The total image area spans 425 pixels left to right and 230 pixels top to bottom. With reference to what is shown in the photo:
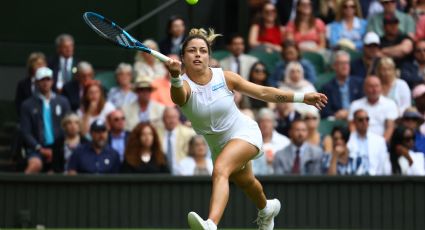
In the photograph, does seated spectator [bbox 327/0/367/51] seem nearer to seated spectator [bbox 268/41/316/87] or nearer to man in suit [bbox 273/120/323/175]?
seated spectator [bbox 268/41/316/87]

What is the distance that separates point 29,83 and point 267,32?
10.6ft

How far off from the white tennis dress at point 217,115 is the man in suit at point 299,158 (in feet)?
12.9

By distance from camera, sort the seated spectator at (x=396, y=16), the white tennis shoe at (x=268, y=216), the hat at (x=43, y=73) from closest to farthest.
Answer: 1. the white tennis shoe at (x=268, y=216)
2. the hat at (x=43, y=73)
3. the seated spectator at (x=396, y=16)

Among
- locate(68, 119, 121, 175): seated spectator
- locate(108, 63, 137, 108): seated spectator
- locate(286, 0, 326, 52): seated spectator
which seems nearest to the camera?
A: locate(68, 119, 121, 175): seated spectator

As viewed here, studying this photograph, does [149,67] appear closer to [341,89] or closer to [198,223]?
[341,89]

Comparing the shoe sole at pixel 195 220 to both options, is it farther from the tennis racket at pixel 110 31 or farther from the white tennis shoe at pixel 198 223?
the tennis racket at pixel 110 31

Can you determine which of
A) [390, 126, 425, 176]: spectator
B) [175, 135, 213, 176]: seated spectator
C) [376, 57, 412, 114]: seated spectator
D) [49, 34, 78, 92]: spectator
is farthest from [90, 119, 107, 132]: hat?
[376, 57, 412, 114]: seated spectator

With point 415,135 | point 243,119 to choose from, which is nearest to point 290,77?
point 415,135

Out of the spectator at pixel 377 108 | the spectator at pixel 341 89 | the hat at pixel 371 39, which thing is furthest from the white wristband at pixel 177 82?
the hat at pixel 371 39

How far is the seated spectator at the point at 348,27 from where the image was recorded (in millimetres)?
15922

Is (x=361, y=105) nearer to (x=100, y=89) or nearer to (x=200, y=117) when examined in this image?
(x=100, y=89)

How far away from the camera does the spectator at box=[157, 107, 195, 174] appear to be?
14016 millimetres

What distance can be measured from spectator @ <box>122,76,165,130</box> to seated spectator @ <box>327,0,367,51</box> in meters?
2.71

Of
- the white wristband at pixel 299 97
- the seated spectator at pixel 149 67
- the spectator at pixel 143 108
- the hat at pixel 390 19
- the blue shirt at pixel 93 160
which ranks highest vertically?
the hat at pixel 390 19
